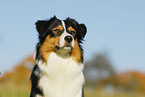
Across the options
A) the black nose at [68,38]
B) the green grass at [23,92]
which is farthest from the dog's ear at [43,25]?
the green grass at [23,92]

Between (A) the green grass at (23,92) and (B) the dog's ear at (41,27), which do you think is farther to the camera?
(A) the green grass at (23,92)

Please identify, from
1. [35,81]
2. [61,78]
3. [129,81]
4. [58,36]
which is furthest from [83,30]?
[129,81]

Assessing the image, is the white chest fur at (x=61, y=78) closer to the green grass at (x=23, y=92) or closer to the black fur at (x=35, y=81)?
the black fur at (x=35, y=81)

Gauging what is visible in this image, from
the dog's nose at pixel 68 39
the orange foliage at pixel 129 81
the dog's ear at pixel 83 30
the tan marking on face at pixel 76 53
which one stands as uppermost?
the dog's ear at pixel 83 30

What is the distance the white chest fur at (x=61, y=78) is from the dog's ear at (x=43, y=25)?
23.0 inches

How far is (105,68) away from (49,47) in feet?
93.0

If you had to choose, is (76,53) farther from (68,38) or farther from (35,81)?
(35,81)

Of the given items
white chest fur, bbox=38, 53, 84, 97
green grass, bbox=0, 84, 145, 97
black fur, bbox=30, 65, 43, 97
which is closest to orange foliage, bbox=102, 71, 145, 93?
green grass, bbox=0, 84, 145, 97

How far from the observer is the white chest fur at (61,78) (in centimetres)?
532

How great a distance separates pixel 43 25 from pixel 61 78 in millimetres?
1386

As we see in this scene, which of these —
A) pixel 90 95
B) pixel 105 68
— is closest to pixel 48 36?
pixel 90 95

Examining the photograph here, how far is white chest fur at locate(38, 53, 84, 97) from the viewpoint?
5320 mm

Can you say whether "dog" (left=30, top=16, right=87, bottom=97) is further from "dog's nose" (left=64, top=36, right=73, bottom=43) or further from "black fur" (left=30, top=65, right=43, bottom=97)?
"dog's nose" (left=64, top=36, right=73, bottom=43)

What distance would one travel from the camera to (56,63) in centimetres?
550
